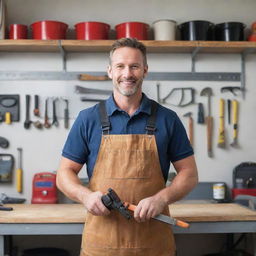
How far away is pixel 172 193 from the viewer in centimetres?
163

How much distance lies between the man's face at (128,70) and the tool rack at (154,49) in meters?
1.38

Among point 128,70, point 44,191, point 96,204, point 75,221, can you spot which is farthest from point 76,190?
point 44,191

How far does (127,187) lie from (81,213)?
2.99 ft

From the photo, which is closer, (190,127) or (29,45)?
(29,45)

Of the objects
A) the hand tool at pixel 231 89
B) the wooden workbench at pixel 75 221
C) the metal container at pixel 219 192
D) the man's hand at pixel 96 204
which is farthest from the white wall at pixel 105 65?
the man's hand at pixel 96 204

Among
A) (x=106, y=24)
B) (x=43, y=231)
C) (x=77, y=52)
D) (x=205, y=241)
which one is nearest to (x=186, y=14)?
(x=106, y=24)

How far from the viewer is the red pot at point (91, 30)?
9.95 ft

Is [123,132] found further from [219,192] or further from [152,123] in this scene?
[219,192]

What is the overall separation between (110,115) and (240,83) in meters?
1.96

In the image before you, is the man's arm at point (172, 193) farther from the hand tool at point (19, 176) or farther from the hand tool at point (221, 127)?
the hand tool at point (19, 176)

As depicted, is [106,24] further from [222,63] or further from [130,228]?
[130,228]

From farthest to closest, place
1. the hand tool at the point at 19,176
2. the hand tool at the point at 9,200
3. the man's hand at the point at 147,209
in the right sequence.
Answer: the hand tool at the point at 19,176 → the hand tool at the point at 9,200 → the man's hand at the point at 147,209

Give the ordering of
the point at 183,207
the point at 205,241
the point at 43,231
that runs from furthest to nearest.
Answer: the point at 205,241 → the point at 183,207 → the point at 43,231

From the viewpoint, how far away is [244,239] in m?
3.30
